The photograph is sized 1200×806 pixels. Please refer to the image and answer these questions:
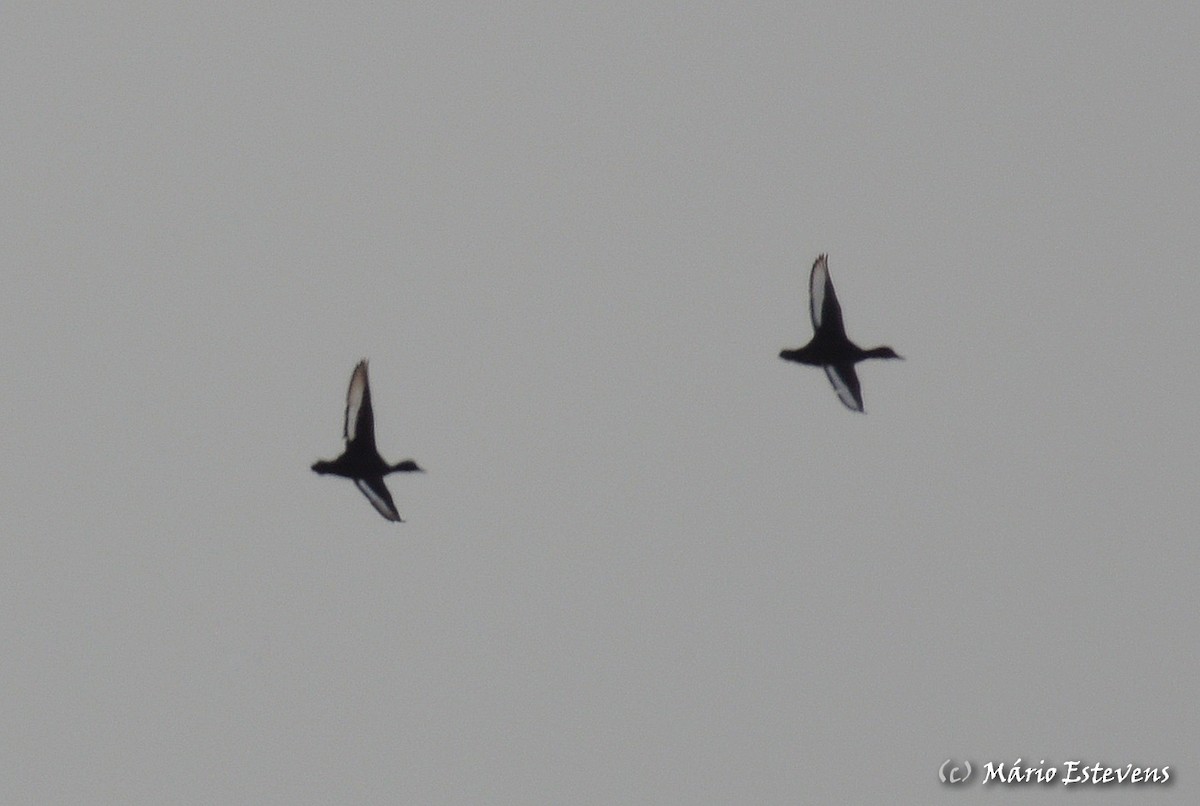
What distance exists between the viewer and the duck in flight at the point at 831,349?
3456cm

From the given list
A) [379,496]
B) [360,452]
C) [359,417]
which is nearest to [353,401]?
[359,417]

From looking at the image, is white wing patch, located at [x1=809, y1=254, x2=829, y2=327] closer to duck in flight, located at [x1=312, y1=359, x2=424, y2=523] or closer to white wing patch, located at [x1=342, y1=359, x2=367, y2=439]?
duck in flight, located at [x1=312, y1=359, x2=424, y2=523]

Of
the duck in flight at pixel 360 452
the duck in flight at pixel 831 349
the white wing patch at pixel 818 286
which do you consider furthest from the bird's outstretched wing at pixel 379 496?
the white wing patch at pixel 818 286

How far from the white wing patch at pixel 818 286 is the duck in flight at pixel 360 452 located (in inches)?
288

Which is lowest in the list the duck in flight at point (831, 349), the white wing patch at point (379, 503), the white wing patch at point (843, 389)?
the white wing patch at point (379, 503)

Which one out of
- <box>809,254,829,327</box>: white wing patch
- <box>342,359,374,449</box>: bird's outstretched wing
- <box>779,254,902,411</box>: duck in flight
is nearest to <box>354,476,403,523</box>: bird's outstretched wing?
<box>342,359,374,449</box>: bird's outstretched wing

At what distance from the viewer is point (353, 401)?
3391 cm

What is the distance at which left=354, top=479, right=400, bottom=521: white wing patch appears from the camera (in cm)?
3472

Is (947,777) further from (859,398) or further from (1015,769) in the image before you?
(859,398)

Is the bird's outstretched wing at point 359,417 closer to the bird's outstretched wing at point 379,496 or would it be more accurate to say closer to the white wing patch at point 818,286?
the bird's outstretched wing at point 379,496

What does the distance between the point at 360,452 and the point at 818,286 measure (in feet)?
27.4

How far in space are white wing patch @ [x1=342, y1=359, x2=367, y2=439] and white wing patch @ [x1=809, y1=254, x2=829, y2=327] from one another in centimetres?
782

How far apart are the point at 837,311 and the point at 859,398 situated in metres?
1.90

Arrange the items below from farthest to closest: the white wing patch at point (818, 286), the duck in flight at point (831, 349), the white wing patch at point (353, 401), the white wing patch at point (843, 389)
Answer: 1. the white wing patch at point (843, 389)
2. the duck in flight at point (831, 349)
3. the white wing patch at point (818, 286)
4. the white wing patch at point (353, 401)
